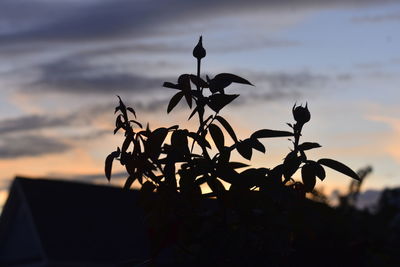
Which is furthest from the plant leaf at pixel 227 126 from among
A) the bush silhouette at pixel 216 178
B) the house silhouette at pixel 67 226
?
the house silhouette at pixel 67 226

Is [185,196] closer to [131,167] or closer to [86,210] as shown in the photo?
[131,167]

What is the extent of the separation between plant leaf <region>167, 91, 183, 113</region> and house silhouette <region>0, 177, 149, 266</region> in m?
18.0

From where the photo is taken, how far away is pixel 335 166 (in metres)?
3.55

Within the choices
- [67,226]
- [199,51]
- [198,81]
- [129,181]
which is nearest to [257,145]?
[198,81]

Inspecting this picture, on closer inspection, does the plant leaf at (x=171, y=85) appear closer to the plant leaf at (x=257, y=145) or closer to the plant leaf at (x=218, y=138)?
the plant leaf at (x=218, y=138)

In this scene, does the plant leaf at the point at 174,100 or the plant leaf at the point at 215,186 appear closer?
the plant leaf at the point at 215,186

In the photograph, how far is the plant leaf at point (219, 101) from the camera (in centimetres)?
351

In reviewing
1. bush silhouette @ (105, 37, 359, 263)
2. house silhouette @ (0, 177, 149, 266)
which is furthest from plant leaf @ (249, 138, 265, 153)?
house silhouette @ (0, 177, 149, 266)

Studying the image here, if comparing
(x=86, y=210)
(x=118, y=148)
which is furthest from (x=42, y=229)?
(x=118, y=148)


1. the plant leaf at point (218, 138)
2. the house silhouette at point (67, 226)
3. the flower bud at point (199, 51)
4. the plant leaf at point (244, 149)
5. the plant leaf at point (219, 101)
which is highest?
the flower bud at point (199, 51)

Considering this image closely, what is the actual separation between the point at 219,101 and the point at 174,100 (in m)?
0.27

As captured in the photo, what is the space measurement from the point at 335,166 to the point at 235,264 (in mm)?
631

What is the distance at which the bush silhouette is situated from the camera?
347cm

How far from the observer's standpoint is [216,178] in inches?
141
